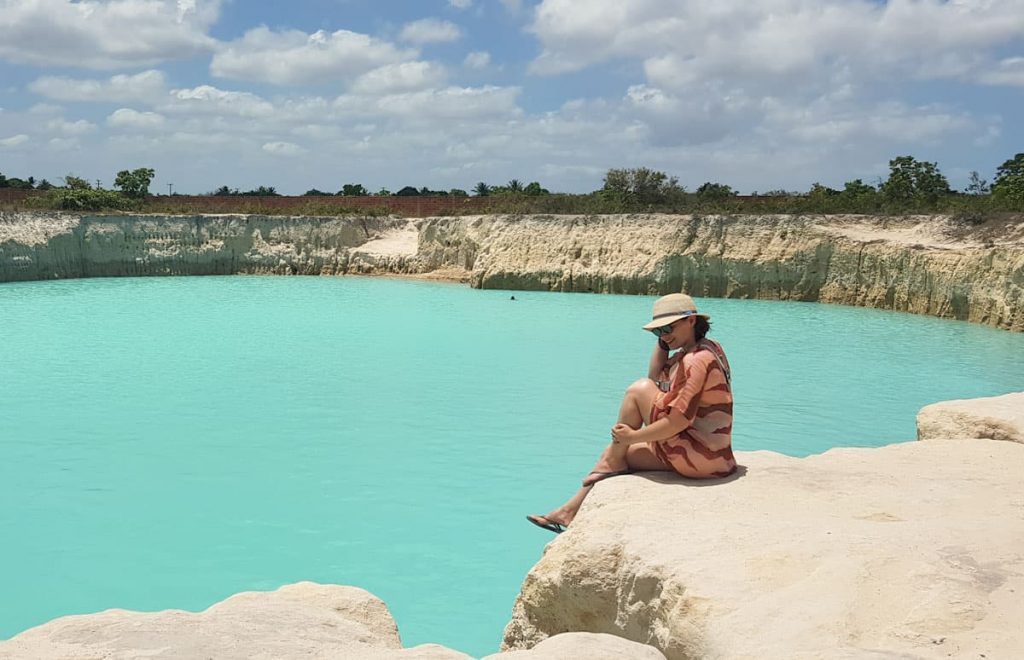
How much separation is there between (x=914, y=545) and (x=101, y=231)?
38293mm

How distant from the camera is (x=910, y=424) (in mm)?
11859

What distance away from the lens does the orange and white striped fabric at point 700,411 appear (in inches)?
214

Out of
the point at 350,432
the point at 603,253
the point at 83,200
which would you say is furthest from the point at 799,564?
the point at 83,200

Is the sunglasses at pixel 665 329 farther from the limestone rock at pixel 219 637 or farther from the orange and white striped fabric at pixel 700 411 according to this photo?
the limestone rock at pixel 219 637

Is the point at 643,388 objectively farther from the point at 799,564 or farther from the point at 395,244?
the point at 395,244

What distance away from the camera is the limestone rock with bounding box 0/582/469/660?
3.22 m

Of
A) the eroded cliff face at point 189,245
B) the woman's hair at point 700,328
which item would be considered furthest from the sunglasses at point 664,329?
the eroded cliff face at point 189,245

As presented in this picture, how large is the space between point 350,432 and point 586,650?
26.4ft

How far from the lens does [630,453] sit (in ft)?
19.2

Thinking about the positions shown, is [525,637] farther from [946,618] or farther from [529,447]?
[529,447]

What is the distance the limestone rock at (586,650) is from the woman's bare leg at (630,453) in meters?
2.30

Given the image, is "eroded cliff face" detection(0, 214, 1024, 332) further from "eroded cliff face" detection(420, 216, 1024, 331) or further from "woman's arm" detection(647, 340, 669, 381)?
"woman's arm" detection(647, 340, 669, 381)

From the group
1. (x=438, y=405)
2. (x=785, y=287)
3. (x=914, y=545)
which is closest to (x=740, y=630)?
(x=914, y=545)

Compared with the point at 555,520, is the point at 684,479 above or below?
above
